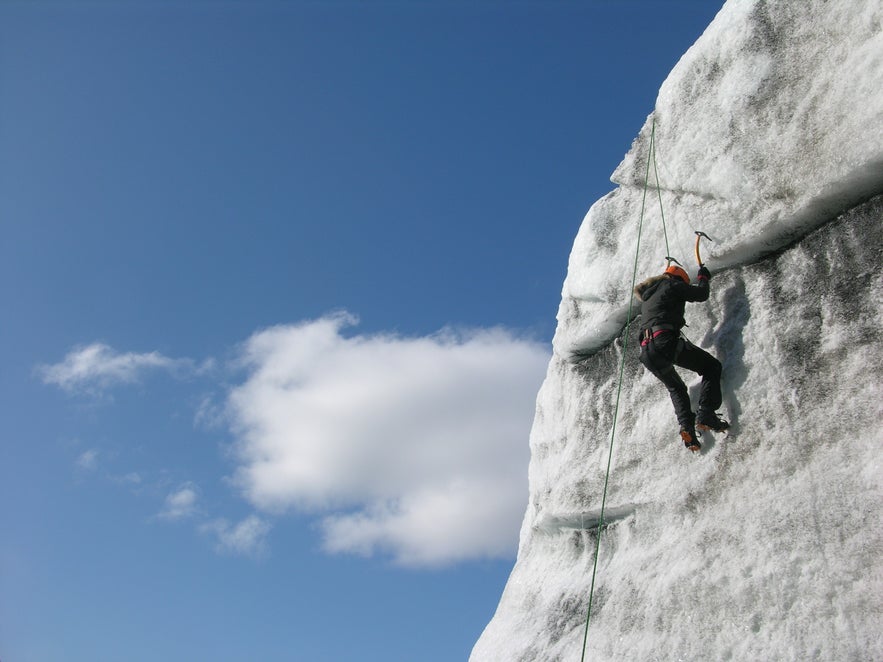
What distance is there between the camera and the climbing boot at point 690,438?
7.93m

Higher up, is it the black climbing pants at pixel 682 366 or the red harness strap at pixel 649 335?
the red harness strap at pixel 649 335

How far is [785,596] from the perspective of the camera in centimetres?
666

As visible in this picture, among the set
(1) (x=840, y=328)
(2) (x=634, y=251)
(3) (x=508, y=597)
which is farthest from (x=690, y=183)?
(3) (x=508, y=597)

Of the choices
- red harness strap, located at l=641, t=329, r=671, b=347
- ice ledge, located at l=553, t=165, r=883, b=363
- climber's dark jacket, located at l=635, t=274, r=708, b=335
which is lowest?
red harness strap, located at l=641, t=329, r=671, b=347

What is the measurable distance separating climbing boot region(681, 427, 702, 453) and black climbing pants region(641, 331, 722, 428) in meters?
0.05

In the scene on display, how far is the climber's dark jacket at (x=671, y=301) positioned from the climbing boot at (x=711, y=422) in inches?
37.2

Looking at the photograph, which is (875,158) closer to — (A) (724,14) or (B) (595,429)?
(A) (724,14)

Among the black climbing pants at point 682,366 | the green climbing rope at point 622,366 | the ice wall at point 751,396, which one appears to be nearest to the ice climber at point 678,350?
the black climbing pants at point 682,366

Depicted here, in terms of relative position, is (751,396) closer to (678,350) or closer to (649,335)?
(678,350)

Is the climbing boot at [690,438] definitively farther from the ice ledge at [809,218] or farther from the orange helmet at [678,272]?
the ice ledge at [809,218]

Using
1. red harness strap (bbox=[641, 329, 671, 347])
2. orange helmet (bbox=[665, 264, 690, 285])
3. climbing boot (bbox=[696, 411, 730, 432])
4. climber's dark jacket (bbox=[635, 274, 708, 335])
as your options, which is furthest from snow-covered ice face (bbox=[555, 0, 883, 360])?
climbing boot (bbox=[696, 411, 730, 432])

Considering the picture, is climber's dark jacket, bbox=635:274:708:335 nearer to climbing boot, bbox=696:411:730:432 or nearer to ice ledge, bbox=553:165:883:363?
ice ledge, bbox=553:165:883:363

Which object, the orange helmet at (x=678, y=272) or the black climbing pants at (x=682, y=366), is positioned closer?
the black climbing pants at (x=682, y=366)

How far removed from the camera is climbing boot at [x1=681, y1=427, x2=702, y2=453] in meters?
7.93
